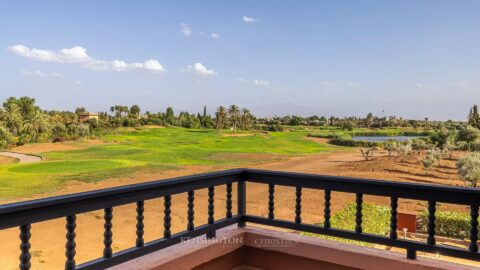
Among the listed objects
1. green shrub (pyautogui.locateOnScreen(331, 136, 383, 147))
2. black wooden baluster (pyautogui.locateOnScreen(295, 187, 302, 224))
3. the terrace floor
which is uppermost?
black wooden baluster (pyautogui.locateOnScreen(295, 187, 302, 224))

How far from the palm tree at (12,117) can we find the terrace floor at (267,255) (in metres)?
33.9

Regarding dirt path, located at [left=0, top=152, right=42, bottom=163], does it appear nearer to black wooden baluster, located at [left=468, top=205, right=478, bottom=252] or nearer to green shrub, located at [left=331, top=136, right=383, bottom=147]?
black wooden baluster, located at [left=468, top=205, right=478, bottom=252]

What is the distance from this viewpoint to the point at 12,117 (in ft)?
98.2

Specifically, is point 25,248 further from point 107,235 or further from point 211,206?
point 211,206

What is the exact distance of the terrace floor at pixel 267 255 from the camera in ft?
5.79

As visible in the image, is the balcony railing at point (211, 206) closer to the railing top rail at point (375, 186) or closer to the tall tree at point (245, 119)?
the railing top rail at point (375, 186)

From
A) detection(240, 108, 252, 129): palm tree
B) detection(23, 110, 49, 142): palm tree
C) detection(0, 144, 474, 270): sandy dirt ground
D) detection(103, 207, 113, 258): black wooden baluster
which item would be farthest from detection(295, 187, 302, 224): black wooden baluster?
detection(240, 108, 252, 129): palm tree

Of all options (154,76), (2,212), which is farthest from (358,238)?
(154,76)

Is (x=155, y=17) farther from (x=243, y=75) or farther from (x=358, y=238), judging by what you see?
(x=358, y=238)

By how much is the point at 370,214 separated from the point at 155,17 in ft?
109

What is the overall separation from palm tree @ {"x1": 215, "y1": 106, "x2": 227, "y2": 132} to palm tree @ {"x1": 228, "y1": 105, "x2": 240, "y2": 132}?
133 centimetres

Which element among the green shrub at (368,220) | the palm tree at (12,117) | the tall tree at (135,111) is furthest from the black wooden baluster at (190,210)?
the tall tree at (135,111)

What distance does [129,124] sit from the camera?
4512cm

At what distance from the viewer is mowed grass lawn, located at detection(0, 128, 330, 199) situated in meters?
25.6
